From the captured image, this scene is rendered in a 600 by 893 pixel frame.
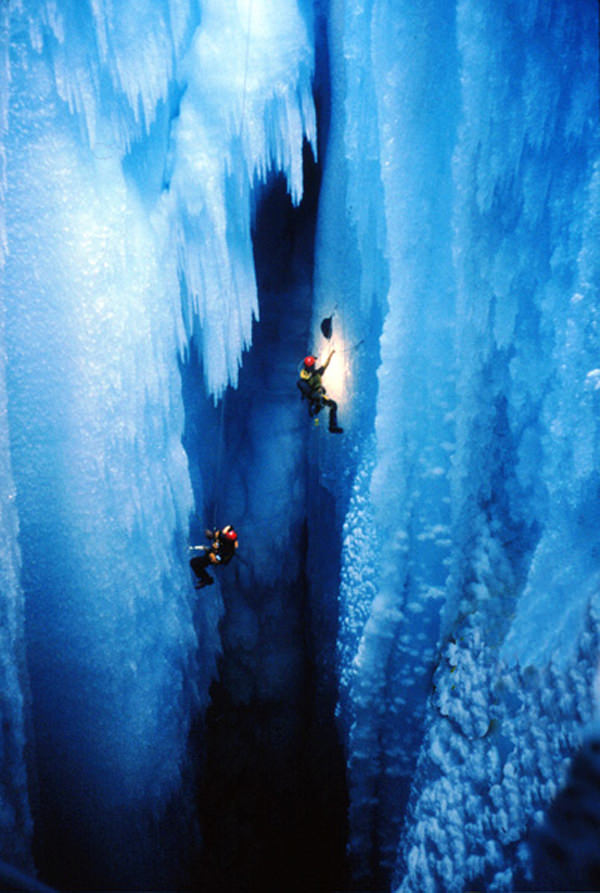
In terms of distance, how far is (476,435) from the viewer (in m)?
2.79

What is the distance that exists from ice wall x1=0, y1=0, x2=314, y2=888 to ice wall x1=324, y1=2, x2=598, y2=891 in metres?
1.18

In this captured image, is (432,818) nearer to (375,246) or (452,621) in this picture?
(452,621)

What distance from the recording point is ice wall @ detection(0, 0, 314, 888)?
2965mm

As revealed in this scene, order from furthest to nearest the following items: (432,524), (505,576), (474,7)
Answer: (432,524)
(505,576)
(474,7)

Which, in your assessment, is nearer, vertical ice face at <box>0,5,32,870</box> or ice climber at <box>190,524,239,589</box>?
vertical ice face at <box>0,5,32,870</box>

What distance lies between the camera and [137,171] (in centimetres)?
341

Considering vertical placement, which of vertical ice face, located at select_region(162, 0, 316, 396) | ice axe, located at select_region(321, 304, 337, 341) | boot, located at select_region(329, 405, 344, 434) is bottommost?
boot, located at select_region(329, 405, 344, 434)

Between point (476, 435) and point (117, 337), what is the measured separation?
267 centimetres

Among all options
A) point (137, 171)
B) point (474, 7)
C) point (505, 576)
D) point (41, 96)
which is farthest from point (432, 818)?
point (41, 96)

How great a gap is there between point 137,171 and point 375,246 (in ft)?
6.27

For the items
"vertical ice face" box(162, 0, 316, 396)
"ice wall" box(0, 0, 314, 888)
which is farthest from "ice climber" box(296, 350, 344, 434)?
"vertical ice face" box(162, 0, 316, 396)

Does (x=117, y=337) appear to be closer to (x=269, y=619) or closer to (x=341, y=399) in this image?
(x=341, y=399)

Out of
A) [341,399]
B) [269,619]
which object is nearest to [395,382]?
[341,399]

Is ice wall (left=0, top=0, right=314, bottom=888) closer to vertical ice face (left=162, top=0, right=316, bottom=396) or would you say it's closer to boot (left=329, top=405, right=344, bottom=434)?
vertical ice face (left=162, top=0, right=316, bottom=396)
